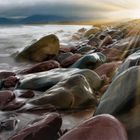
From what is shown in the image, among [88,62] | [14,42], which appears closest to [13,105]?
[88,62]

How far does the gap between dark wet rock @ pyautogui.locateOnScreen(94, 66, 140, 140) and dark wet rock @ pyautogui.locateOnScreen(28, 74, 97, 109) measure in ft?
2.82

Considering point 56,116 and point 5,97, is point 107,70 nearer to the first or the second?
point 5,97

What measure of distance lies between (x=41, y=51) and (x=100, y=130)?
23.4 ft

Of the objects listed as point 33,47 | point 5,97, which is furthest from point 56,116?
point 33,47

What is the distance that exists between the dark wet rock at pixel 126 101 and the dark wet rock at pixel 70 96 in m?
0.86

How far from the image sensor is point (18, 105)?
4.40 m

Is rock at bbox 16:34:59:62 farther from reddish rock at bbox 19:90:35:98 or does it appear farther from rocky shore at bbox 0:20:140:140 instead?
reddish rock at bbox 19:90:35:98

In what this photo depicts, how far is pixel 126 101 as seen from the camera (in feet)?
9.72

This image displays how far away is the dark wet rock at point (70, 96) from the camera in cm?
421

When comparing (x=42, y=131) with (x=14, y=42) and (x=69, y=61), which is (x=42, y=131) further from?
(x=14, y=42)

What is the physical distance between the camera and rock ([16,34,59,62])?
9.44 m

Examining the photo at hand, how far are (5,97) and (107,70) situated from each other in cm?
189

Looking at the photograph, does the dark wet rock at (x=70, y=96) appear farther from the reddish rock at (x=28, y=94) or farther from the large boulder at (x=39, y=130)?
the large boulder at (x=39, y=130)

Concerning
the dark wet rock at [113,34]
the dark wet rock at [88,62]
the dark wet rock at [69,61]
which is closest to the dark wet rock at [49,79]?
the dark wet rock at [88,62]
